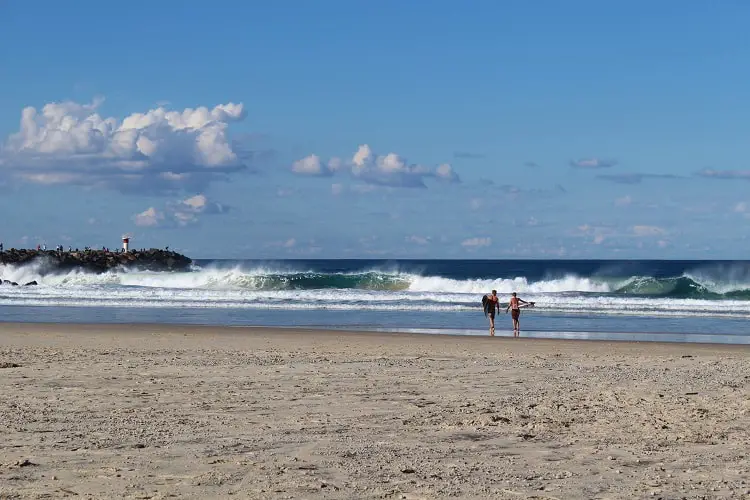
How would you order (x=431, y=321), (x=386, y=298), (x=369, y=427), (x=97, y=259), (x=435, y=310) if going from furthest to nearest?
(x=97, y=259)
(x=386, y=298)
(x=435, y=310)
(x=431, y=321)
(x=369, y=427)

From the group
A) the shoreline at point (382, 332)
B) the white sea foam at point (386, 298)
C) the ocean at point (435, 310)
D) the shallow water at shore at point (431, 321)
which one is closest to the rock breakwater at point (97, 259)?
the white sea foam at point (386, 298)

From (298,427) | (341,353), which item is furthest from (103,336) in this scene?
(298,427)

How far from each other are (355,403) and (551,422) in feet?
7.18

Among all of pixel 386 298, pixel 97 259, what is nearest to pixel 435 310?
pixel 386 298

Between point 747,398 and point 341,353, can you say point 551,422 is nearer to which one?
point 747,398

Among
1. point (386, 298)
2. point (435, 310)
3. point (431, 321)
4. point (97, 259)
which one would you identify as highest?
point (97, 259)

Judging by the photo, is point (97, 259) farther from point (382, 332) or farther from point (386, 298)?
point (382, 332)

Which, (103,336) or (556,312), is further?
(556,312)

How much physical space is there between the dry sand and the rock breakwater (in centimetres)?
6964

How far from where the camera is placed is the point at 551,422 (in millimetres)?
8555

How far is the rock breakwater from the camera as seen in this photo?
263 ft

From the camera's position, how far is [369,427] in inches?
325

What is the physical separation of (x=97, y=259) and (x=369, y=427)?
264ft

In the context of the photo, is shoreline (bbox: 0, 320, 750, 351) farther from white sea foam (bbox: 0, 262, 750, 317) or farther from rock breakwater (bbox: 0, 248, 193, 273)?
rock breakwater (bbox: 0, 248, 193, 273)
